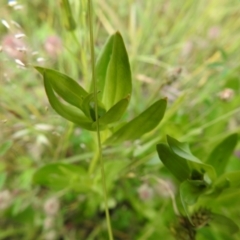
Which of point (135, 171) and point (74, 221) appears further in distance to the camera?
point (74, 221)

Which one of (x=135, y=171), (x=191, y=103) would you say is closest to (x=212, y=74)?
(x=191, y=103)

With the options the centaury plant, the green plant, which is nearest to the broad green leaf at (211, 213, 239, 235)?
the green plant

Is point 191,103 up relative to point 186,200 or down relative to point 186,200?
down

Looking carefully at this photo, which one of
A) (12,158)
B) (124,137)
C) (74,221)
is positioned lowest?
(74,221)

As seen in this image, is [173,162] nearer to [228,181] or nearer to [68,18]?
[228,181]

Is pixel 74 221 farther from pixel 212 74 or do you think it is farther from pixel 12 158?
pixel 212 74

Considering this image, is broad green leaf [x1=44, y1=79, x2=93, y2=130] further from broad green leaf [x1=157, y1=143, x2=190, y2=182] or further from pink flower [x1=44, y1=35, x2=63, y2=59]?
pink flower [x1=44, y1=35, x2=63, y2=59]
